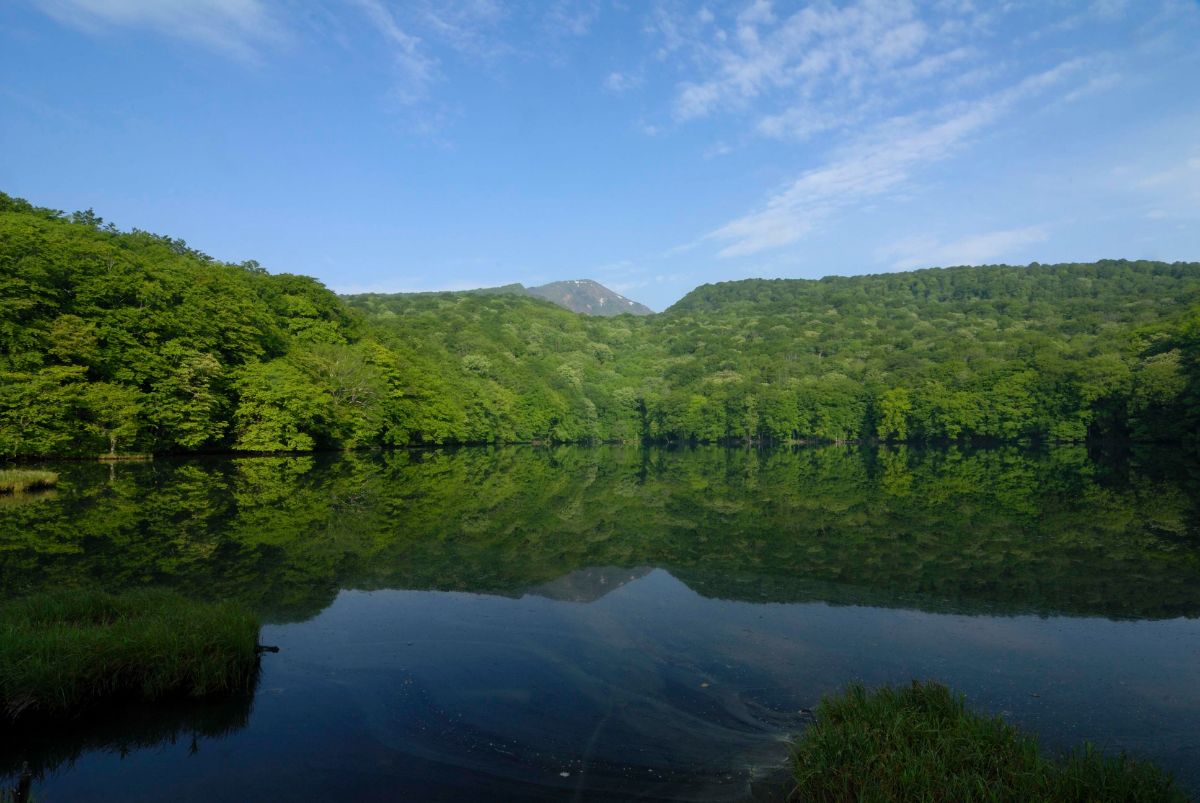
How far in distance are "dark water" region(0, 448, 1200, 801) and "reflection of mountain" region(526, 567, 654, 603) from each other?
0.35 ft

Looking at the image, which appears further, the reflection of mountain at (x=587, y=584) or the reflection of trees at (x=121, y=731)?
the reflection of mountain at (x=587, y=584)

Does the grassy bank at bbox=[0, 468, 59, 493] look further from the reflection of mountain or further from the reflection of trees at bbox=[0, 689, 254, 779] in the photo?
the reflection of trees at bbox=[0, 689, 254, 779]

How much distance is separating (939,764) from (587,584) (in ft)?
36.1

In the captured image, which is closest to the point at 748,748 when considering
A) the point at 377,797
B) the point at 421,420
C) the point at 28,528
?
the point at 377,797

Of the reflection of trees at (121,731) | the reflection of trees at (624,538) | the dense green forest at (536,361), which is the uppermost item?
the dense green forest at (536,361)

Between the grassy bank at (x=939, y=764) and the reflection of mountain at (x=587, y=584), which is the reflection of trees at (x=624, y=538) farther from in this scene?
the grassy bank at (x=939, y=764)

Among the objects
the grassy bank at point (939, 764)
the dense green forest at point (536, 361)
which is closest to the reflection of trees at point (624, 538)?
the grassy bank at point (939, 764)

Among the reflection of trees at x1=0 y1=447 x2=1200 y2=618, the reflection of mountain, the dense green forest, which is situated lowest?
the reflection of mountain

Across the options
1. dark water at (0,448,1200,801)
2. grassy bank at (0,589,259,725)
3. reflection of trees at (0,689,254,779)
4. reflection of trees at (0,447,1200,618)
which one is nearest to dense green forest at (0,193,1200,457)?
reflection of trees at (0,447,1200,618)

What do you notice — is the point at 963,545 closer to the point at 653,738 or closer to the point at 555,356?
the point at 653,738

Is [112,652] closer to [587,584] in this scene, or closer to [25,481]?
[587,584]

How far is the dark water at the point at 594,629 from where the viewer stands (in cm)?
765

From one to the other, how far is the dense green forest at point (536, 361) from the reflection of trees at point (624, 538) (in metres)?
9.48

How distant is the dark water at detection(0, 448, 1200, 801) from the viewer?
25.1 feet
